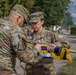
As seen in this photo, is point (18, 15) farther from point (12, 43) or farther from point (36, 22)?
point (36, 22)

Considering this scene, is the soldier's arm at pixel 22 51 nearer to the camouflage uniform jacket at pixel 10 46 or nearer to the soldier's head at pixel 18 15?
the camouflage uniform jacket at pixel 10 46

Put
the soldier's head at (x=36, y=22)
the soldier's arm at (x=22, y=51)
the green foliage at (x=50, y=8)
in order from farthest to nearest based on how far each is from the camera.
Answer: the green foliage at (x=50, y=8)
the soldier's head at (x=36, y=22)
the soldier's arm at (x=22, y=51)

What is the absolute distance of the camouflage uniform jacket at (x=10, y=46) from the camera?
13.6ft

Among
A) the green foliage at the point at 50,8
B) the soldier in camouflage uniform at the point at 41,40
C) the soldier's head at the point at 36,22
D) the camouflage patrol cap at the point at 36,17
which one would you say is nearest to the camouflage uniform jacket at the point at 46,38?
the soldier in camouflage uniform at the point at 41,40

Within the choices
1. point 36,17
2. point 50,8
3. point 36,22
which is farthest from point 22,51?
point 50,8

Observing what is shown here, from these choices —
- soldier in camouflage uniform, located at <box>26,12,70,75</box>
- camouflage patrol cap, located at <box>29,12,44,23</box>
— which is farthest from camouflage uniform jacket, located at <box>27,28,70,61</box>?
camouflage patrol cap, located at <box>29,12,44,23</box>

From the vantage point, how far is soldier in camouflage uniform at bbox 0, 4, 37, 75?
415 cm

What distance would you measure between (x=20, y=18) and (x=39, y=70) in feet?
6.68

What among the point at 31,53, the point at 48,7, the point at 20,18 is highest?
the point at 20,18

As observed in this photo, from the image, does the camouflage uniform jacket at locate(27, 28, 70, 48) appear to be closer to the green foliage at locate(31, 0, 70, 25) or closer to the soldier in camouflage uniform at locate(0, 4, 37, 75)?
the soldier in camouflage uniform at locate(0, 4, 37, 75)

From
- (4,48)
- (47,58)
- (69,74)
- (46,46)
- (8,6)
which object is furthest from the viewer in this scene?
(8,6)

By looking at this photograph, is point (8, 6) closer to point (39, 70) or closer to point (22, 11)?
point (39, 70)

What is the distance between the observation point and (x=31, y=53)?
168 inches

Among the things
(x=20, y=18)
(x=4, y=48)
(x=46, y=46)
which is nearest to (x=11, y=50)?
(x=4, y=48)
